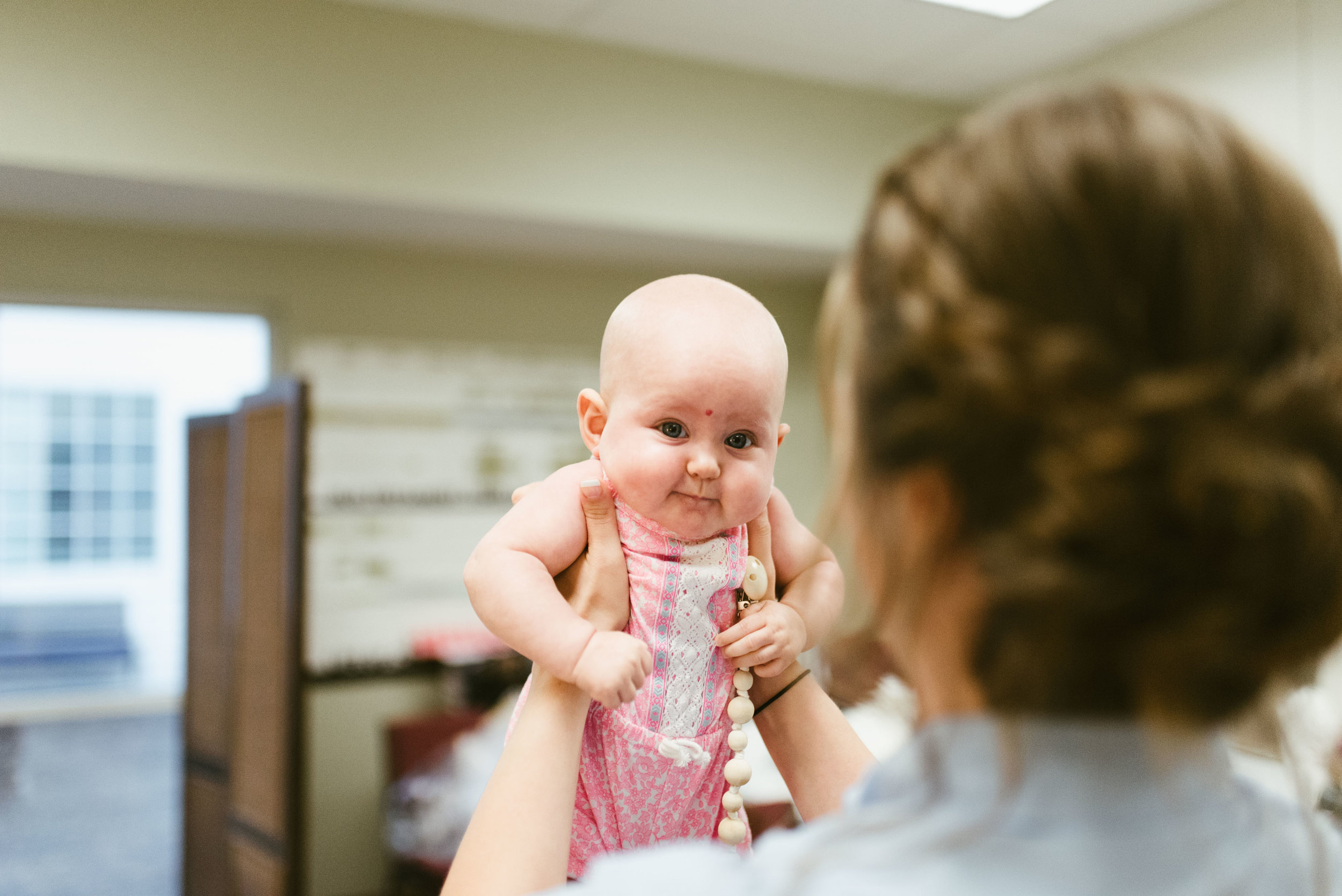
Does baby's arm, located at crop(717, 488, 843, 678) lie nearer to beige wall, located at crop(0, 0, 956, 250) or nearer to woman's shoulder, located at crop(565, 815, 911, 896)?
woman's shoulder, located at crop(565, 815, 911, 896)

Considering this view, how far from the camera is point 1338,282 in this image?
0.46m

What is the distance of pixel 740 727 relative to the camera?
761mm

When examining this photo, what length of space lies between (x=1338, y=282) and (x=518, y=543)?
542 millimetres

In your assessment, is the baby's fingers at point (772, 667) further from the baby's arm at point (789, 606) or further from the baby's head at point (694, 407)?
the baby's head at point (694, 407)

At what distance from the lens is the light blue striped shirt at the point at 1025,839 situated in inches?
18.1

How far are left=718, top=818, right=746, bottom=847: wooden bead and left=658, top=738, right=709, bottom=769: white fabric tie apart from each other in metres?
0.05

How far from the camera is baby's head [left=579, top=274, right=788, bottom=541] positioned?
723 millimetres

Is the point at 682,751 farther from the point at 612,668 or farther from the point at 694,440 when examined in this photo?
the point at 694,440

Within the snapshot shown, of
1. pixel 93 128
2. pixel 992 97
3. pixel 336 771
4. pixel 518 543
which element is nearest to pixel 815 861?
pixel 518 543

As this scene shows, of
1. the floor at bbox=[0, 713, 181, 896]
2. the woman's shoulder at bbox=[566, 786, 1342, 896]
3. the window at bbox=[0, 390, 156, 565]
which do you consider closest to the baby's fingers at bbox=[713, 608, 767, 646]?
the woman's shoulder at bbox=[566, 786, 1342, 896]

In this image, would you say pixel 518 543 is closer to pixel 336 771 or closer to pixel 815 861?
pixel 815 861

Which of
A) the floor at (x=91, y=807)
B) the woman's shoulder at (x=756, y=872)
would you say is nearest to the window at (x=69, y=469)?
the floor at (x=91, y=807)

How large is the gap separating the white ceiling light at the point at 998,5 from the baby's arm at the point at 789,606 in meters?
2.44

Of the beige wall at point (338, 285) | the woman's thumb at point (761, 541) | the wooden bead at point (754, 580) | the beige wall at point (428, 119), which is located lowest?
the wooden bead at point (754, 580)
